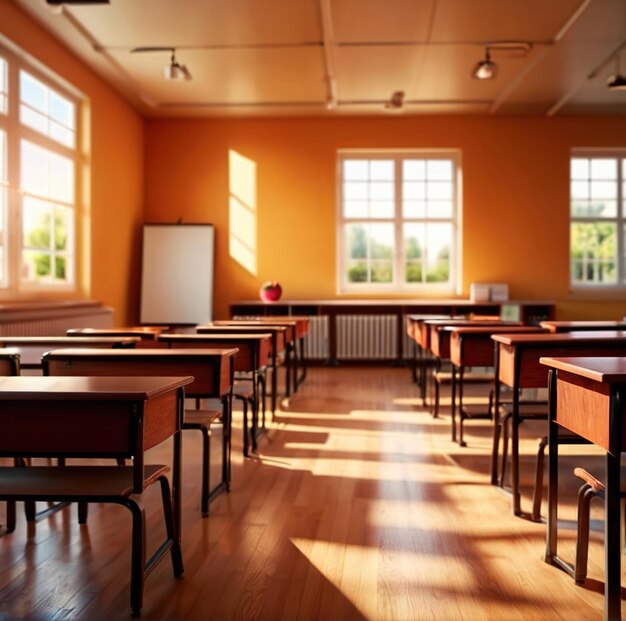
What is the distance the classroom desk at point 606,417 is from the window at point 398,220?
7.31m

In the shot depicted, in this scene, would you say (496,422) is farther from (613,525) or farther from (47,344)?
(47,344)

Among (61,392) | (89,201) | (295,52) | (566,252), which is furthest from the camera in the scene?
(566,252)

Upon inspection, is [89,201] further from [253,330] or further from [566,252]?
[566,252]

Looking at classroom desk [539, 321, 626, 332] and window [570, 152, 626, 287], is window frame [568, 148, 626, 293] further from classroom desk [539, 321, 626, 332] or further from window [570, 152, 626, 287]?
classroom desk [539, 321, 626, 332]

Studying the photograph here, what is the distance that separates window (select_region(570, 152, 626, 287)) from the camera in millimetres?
9352

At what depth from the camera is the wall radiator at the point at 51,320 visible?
5.55 meters

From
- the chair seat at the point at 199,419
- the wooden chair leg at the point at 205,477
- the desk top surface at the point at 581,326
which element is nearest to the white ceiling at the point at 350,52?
the desk top surface at the point at 581,326

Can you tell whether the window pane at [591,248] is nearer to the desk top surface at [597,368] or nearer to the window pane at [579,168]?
the window pane at [579,168]

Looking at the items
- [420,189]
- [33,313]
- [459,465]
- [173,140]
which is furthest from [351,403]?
[173,140]

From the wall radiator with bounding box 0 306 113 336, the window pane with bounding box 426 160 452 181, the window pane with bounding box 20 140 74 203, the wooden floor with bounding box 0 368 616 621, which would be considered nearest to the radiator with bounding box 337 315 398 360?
the window pane with bounding box 426 160 452 181

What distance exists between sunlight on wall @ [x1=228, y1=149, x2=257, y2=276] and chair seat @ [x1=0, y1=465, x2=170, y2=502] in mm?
7276

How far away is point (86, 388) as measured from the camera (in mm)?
1859

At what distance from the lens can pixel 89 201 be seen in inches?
295

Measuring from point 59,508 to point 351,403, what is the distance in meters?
3.38
